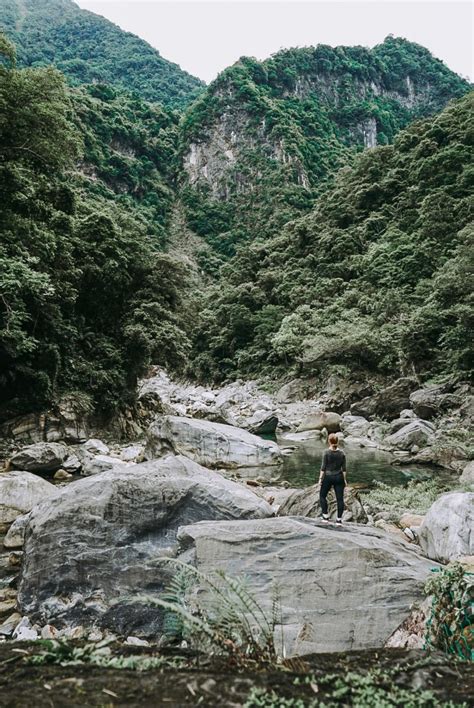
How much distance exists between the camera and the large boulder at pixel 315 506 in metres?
7.37

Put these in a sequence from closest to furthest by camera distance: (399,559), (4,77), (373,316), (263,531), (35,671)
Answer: (35,671) → (399,559) → (263,531) → (4,77) → (373,316)

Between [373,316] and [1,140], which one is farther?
[373,316]

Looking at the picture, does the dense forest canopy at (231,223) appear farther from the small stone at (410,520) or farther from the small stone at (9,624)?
the small stone at (410,520)

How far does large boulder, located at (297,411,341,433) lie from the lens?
22969mm

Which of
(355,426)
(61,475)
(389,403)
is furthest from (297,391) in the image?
(61,475)

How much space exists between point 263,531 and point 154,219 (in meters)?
83.6

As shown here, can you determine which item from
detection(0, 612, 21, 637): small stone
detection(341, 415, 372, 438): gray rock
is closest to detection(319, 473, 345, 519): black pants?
detection(0, 612, 21, 637): small stone

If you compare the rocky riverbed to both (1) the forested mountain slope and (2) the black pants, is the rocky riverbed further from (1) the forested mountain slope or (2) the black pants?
(1) the forested mountain slope

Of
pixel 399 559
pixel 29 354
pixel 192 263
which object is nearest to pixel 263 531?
pixel 399 559

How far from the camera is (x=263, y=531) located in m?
4.73

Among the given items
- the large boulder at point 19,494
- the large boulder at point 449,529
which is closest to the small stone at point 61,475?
the large boulder at point 19,494

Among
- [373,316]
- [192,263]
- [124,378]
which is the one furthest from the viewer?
[192,263]

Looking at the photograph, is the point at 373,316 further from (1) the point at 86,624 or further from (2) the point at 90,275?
(1) the point at 86,624

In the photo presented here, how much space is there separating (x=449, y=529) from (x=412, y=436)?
1189 cm
